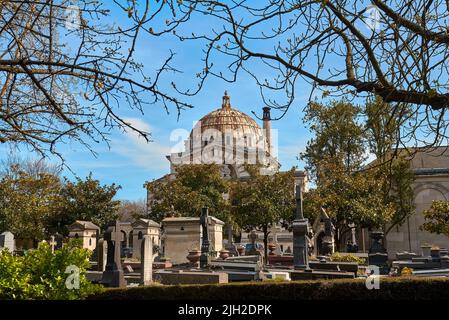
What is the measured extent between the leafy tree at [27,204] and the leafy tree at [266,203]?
1481 centimetres

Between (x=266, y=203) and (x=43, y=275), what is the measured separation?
26.1 meters

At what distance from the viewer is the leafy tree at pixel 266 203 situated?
32.9 meters

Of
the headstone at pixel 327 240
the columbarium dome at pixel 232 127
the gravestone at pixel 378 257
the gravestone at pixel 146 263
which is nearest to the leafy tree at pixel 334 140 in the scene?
the headstone at pixel 327 240

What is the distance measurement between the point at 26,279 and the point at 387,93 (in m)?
6.15

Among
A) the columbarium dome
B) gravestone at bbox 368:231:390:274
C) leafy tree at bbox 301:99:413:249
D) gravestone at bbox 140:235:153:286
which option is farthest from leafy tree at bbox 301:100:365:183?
the columbarium dome

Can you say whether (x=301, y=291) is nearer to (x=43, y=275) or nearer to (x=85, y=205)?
(x=43, y=275)

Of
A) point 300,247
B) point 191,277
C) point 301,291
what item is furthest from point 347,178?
point 301,291

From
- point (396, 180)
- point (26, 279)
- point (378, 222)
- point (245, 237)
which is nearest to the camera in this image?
point (26, 279)

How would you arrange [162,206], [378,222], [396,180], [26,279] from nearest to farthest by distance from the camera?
[26,279]
[378,222]
[396,180]
[162,206]

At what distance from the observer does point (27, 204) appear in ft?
110

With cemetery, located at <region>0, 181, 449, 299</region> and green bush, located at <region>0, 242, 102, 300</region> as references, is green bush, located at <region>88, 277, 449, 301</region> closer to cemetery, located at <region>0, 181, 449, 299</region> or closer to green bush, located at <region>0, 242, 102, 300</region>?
cemetery, located at <region>0, 181, 449, 299</region>

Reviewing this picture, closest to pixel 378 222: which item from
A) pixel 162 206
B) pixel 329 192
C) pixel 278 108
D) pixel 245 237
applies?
pixel 329 192
